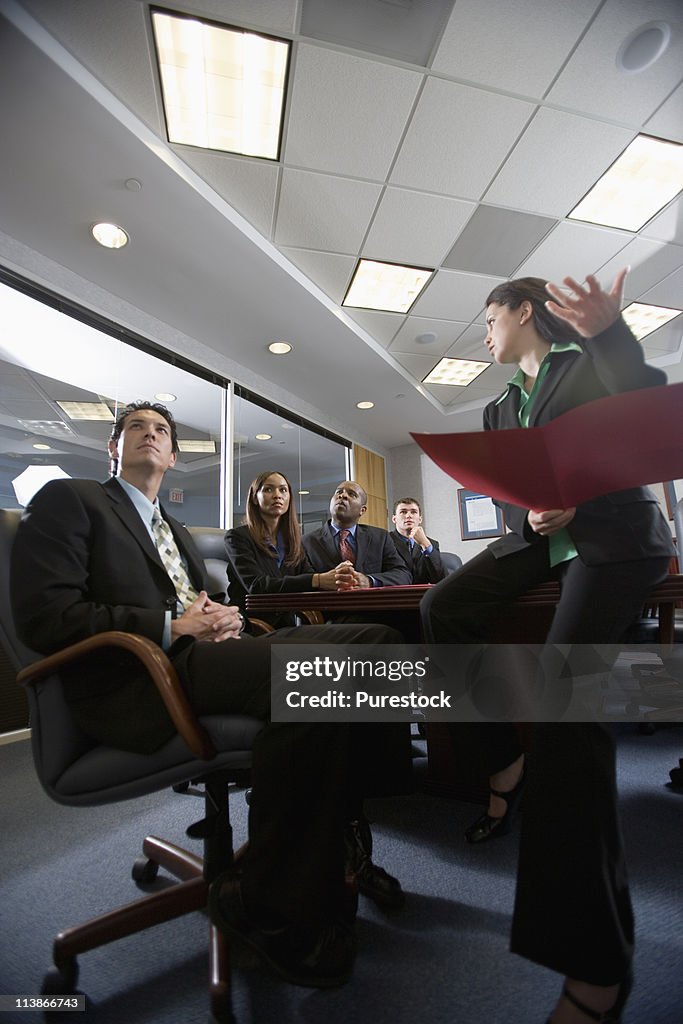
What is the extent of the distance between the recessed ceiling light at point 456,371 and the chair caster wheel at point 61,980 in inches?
192

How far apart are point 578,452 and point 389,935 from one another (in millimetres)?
1127

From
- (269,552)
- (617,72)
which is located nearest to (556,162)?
(617,72)

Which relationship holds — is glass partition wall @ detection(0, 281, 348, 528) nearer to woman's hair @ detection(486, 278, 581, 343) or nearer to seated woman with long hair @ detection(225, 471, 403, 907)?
seated woman with long hair @ detection(225, 471, 403, 907)


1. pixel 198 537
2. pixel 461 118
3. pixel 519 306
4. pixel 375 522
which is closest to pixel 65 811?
pixel 198 537

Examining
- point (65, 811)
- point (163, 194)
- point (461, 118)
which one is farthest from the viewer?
point (163, 194)

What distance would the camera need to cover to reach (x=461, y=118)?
250 centimetres

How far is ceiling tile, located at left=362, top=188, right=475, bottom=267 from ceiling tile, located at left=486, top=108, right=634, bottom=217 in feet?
0.92

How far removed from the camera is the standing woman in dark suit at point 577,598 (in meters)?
0.62

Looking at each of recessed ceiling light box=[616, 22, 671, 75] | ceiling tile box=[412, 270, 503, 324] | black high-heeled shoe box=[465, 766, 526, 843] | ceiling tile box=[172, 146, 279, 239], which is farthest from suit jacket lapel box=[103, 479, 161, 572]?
ceiling tile box=[412, 270, 503, 324]

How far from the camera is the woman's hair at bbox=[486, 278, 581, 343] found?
887mm

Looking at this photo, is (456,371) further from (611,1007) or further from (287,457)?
(611,1007)

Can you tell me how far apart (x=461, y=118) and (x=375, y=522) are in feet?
17.3

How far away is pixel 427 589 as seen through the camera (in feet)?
4.19

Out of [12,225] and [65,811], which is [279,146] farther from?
[65,811]
